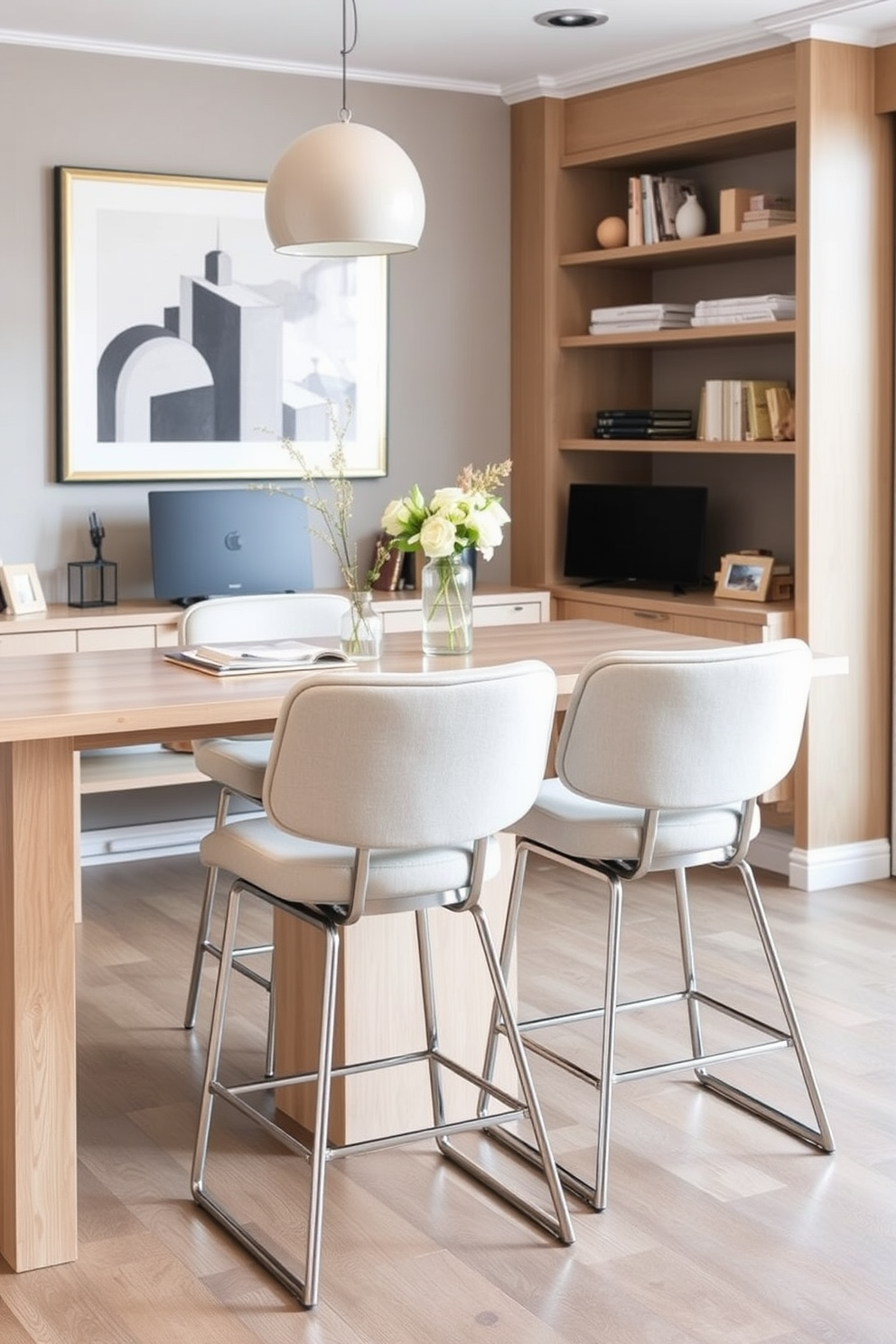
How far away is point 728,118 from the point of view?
16.5 feet

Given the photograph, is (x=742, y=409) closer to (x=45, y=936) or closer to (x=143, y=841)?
(x=143, y=841)

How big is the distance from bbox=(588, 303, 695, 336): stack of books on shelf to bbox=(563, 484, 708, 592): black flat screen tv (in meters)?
0.52

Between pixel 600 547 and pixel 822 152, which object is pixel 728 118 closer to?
pixel 822 152

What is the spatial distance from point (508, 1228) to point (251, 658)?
42.9 inches

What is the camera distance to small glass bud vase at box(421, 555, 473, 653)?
10.8 feet

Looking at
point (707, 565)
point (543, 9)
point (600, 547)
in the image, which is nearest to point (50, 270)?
point (543, 9)

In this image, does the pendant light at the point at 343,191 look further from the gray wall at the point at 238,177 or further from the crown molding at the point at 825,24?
the gray wall at the point at 238,177

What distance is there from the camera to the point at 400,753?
96.9 inches

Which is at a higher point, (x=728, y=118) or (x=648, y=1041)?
(x=728, y=118)

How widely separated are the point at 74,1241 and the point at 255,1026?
1095 mm

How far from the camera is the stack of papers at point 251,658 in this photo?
298cm

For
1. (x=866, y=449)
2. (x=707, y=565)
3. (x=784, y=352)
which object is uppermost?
(x=784, y=352)

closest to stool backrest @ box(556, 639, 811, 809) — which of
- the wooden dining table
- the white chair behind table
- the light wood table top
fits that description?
the light wood table top

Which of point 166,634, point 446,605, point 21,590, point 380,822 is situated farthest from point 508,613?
point 380,822
